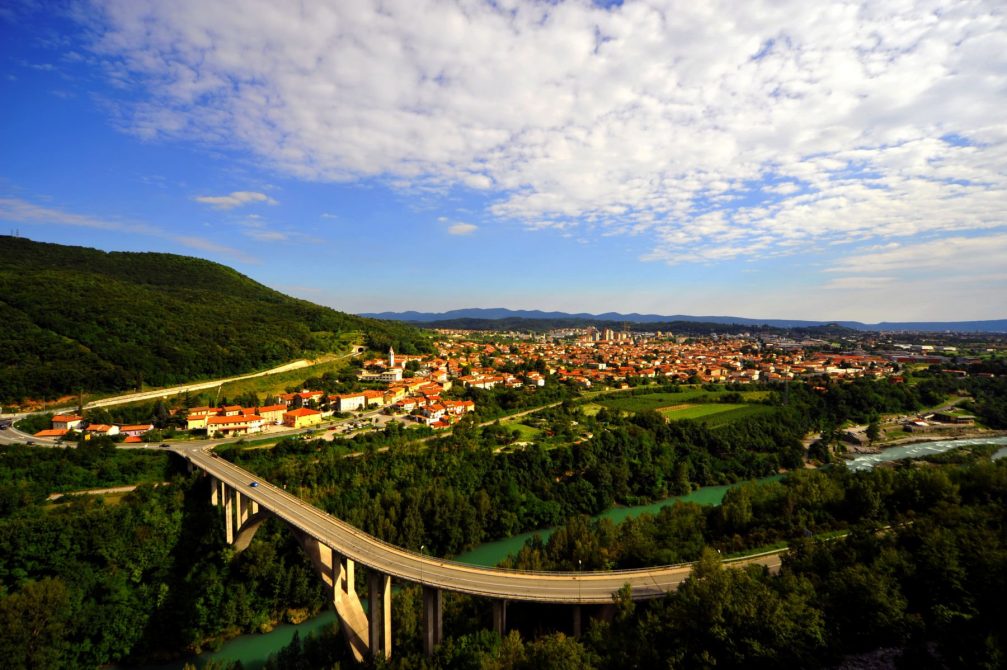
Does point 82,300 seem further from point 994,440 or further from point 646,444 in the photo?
point 994,440

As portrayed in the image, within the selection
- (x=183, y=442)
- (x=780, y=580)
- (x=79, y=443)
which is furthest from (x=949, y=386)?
(x=79, y=443)

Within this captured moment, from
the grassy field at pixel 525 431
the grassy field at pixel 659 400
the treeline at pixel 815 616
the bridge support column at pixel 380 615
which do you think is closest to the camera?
the treeline at pixel 815 616

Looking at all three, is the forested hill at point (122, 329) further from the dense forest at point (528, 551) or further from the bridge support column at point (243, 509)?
the bridge support column at point (243, 509)

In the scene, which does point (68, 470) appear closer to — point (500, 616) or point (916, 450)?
point (500, 616)

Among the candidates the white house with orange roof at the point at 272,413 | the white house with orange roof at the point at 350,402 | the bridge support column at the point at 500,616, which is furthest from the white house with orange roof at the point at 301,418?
the bridge support column at the point at 500,616

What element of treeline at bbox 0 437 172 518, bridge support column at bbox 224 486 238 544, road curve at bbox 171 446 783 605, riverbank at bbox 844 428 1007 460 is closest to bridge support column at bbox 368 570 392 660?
road curve at bbox 171 446 783 605

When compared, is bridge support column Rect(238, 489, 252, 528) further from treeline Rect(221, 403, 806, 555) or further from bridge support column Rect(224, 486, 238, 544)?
treeline Rect(221, 403, 806, 555)
